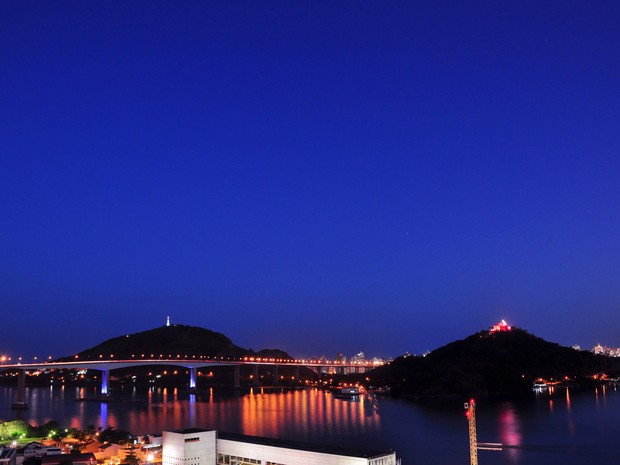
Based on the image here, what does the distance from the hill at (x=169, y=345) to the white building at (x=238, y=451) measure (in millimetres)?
48131

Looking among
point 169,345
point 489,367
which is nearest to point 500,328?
point 489,367

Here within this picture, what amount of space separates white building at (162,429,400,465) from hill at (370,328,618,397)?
26.5 m

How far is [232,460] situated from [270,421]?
33.9 ft

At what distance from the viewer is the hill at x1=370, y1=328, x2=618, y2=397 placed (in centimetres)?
3691

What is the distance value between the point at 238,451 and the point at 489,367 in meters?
31.6

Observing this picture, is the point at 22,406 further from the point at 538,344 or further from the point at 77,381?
the point at 538,344

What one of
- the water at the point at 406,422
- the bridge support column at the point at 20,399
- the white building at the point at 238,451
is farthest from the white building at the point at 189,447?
the bridge support column at the point at 20,399

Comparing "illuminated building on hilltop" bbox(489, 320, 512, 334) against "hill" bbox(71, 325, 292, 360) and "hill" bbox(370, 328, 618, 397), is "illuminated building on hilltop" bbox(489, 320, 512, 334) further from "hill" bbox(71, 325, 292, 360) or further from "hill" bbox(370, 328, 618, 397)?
"hill" bbox(71, 325, 292, 360)

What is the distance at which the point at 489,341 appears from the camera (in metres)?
45.7

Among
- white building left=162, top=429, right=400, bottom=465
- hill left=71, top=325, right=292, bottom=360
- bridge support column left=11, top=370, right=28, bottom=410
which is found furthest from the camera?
hill left=71, top=325, right=292, bottom=360

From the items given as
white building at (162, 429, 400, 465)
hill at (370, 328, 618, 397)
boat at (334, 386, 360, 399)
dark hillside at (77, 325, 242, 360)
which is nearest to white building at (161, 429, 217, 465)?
white building at (162, 429, 400, 465)

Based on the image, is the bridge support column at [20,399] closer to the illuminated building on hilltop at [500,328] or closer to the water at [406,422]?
the water at [406,422]

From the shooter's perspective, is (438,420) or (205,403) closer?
(438,420)

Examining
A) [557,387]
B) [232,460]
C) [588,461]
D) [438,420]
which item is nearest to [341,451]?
[232,460]
